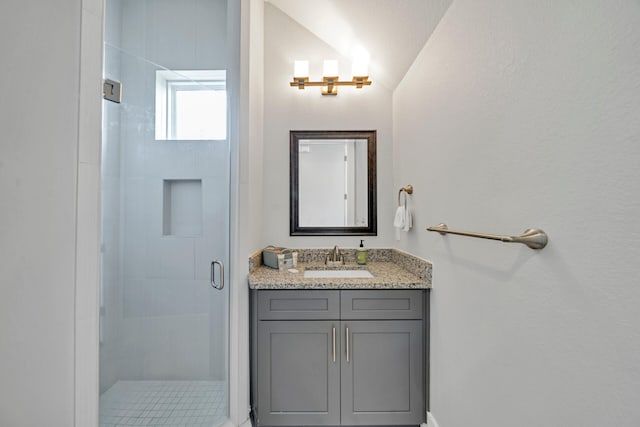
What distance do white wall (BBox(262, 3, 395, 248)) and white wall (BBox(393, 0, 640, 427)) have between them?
0.84m

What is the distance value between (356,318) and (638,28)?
1.50 metres

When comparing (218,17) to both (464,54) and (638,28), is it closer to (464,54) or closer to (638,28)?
(464,54)

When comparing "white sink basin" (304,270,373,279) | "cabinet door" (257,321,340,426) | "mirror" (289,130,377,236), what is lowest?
"cabinet door" (257,321,340,426)

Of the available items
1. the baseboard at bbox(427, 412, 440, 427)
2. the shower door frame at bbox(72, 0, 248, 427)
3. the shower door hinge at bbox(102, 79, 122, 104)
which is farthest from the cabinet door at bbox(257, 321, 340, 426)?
the shower door hinge at bbox(102, 79, 122, 104)

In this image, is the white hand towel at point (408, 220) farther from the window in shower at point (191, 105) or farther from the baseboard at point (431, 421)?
the window in shower at point (191, 105)

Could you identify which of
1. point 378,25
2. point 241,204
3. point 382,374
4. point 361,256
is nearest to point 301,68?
point 378,25

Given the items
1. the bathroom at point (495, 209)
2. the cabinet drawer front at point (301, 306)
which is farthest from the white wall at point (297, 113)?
the bathroom at point (495, 209)

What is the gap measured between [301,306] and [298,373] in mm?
373

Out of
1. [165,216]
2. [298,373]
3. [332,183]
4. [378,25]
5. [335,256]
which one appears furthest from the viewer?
[332,183]

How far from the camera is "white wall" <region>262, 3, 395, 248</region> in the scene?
2.25 m

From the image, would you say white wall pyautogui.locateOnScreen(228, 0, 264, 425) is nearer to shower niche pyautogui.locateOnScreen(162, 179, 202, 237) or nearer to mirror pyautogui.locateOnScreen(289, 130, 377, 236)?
shower niche pyautogui.locateOnScreen(162, 179, 202, 237)

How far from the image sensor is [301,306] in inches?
64.9

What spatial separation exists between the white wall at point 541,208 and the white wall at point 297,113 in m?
0.84

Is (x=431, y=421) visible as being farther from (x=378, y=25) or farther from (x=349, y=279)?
(x=378, y=25)
